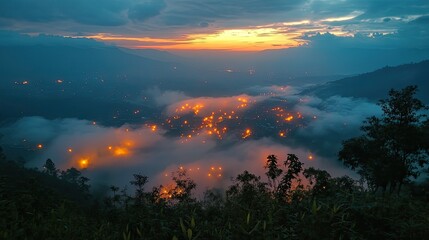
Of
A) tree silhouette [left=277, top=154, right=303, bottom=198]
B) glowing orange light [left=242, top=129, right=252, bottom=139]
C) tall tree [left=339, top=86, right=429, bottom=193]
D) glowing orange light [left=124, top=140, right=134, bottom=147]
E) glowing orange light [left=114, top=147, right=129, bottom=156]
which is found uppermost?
tall tree [left=339, top=86, right=429, bottom=193]

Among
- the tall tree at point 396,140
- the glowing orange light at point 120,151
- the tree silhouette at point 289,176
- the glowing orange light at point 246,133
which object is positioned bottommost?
the glowing orange light at point 120,151

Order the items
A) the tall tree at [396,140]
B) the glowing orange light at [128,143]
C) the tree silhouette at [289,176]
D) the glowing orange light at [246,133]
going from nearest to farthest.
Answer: the tall tree at [396,140], the tree silhouette at [289,176], the glowing orange light at [128,143], the glowing orange light at [246,133]

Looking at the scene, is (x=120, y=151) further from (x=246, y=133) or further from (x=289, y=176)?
(x=289, y=176)

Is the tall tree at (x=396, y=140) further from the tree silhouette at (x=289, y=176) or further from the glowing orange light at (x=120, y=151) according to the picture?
the glowing orange light at (x=120, y=151)

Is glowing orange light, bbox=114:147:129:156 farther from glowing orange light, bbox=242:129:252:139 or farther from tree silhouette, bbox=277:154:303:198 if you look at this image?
tree silhouette, bbox=277:154:303:198

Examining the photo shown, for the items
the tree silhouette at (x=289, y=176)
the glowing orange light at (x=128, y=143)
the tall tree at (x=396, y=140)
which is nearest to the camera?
the tall tree at (x=396, y=140)

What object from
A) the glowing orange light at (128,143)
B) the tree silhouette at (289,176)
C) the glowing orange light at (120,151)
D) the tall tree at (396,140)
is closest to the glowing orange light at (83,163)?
the glowing orange light at (120,151)

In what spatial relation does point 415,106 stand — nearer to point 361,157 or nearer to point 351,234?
point 361,157

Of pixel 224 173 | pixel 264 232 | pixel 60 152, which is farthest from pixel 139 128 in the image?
pixel 264 232

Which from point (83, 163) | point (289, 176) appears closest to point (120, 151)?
point (83, 163)

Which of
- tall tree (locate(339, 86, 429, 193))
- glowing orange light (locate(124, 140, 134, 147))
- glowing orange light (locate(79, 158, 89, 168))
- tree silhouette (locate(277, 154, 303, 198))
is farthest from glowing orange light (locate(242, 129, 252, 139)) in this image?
tall tree (locate(339, 86, 429, 193))

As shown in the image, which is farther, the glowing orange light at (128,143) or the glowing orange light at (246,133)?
the glowing orange light at (246,133)
